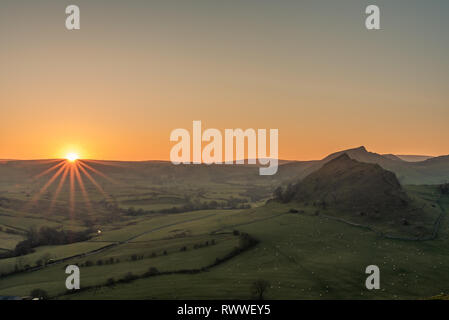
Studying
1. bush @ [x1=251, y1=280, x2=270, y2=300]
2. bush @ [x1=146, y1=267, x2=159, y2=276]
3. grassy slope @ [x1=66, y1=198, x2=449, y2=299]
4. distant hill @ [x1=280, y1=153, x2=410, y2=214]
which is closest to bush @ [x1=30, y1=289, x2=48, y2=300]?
grassy slope @ [x1=66, y1=198, x2=449, y2=299]

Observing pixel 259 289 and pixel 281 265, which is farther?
Result: pixel 281 265

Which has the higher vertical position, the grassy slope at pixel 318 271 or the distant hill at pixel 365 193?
the distant hill at pixel 365 193

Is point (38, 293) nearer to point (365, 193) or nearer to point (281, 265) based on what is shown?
point (281, 265)

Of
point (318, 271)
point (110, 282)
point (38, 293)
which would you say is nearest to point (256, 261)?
point (318, 271)

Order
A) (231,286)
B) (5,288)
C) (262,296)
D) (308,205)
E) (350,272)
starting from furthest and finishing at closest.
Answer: (308,205) < (5,288) < (350,272) < (231,286) < (262,296)

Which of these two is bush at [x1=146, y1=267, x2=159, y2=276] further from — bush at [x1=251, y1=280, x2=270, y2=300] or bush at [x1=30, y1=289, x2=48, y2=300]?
bush at [x1=251, y1=280, x2=270, y2=300]

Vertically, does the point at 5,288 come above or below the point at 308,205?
below

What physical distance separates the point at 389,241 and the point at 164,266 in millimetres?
79998

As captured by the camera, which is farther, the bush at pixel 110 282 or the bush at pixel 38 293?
the bush at pixel 110 282

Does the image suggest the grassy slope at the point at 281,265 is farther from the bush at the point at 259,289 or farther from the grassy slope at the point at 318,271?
the bush at the point at 259,289

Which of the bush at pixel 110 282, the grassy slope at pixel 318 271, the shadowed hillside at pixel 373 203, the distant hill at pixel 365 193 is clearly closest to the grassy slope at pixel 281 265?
the grassy slope at pixel 318 271
